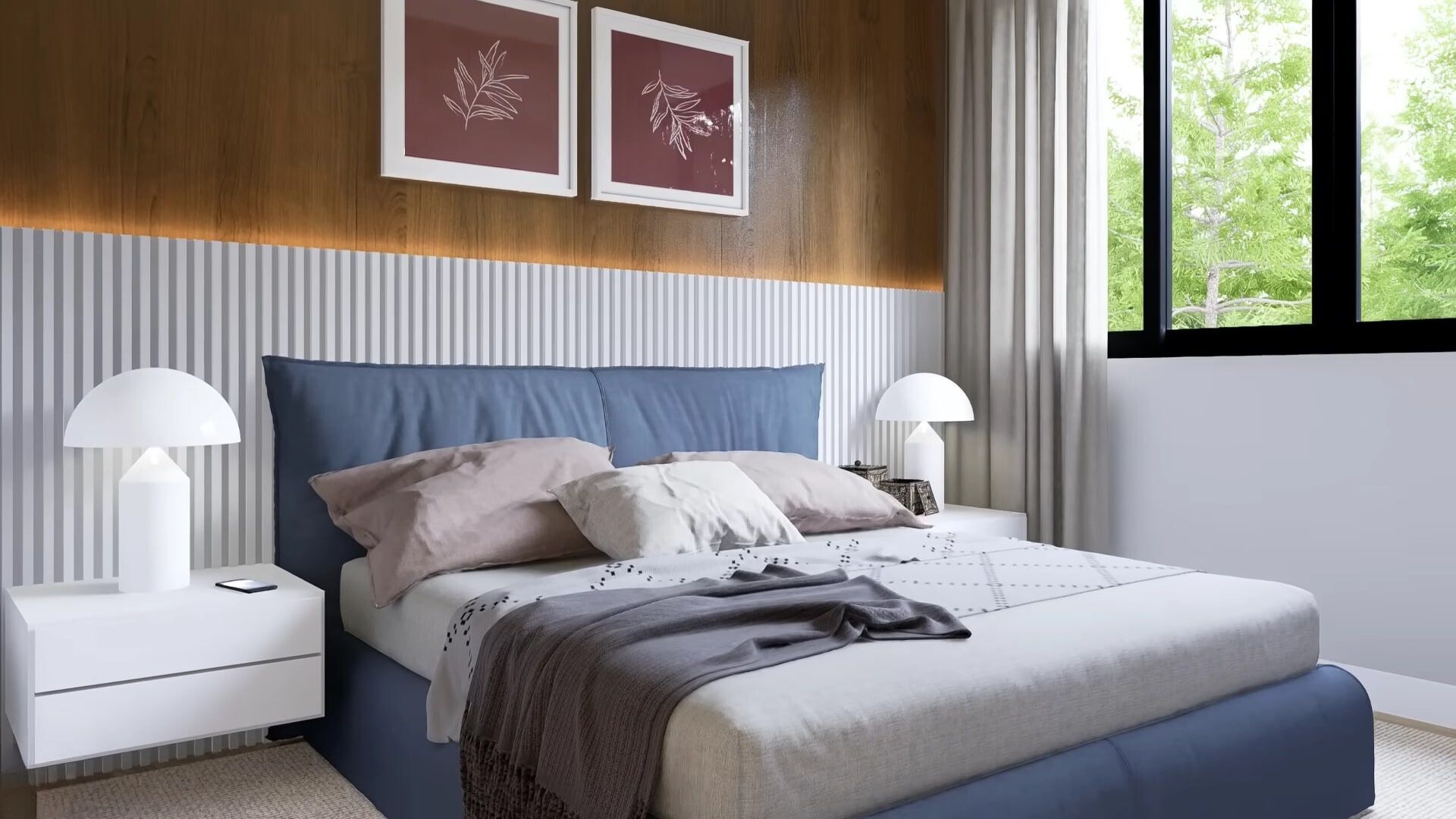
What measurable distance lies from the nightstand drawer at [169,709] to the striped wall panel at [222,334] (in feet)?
1.91

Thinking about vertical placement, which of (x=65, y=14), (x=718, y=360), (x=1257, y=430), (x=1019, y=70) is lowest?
(x=1257, y=430)

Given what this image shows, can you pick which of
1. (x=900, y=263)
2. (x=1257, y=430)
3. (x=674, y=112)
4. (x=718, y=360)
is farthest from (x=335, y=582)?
(x=1257, y=430)

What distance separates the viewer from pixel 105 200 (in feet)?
9.13

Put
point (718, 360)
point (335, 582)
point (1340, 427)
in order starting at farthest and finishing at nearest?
1. point (718, 360)
2. point (1340, 427)
3. point (335, 582)

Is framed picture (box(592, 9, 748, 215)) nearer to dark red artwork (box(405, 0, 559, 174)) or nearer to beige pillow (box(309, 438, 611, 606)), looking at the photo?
dark red artwork (box(405, 0, 559, 174))

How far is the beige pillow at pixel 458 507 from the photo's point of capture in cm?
250

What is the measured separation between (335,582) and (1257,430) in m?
3.03

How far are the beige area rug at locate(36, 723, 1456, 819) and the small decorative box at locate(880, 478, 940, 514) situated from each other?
1.55 m

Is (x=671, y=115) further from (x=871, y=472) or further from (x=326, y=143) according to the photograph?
(x=871, y=472)

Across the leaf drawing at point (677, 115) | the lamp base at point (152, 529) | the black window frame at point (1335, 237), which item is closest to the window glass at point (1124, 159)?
the black window frame at point (1335, 237)

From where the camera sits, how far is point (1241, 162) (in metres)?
3.80

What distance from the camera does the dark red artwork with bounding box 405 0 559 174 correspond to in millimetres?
3213

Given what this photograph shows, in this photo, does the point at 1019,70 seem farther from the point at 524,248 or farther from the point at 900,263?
the point at 524,248

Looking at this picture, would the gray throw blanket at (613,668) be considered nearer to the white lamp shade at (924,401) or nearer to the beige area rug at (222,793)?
the beige area rug at (222,793)
